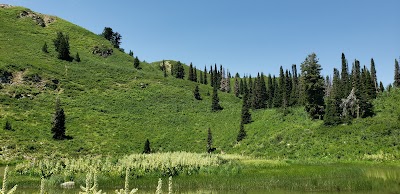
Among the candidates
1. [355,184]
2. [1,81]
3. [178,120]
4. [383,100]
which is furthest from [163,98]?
[355,184]

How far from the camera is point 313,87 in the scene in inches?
3155

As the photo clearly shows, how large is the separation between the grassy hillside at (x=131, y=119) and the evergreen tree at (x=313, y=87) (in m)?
2.92

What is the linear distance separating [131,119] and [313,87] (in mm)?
48226

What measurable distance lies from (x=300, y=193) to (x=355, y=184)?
15.0 ft

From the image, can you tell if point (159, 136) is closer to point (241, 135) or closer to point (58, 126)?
point (241, 135)

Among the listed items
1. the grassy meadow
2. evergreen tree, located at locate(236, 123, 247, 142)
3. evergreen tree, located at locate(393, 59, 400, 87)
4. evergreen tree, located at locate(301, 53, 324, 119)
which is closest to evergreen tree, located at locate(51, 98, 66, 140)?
the grassy meadow

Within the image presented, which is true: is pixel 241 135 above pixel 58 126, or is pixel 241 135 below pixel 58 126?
below

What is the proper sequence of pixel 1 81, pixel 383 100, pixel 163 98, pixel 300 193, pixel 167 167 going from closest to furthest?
pixel 300 193, pixel 167 167, pixel 383 100, pixel 1 81, pixel 163 98

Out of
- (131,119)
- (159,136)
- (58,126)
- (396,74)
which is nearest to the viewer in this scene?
(58,126)

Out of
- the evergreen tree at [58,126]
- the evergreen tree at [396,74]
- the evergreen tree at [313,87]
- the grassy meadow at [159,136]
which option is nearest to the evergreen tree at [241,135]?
the grassy meadow at [159,136]

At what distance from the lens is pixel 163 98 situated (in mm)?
118938

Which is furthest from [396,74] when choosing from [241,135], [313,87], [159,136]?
[159,136]

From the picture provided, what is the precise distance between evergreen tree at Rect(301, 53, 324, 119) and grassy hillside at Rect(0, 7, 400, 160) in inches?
115

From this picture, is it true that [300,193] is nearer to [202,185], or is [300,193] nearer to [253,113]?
[202,185]
